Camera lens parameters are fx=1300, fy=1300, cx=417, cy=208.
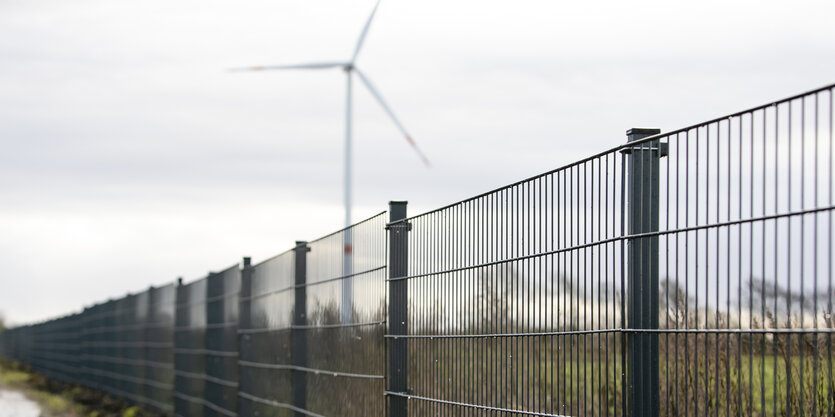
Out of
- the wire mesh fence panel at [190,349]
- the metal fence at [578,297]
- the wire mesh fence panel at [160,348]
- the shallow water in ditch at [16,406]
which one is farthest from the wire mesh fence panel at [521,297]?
the shallow water in ditch at [16,406]

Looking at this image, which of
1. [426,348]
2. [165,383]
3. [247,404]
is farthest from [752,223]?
[165,383]

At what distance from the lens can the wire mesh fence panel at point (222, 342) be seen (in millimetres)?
14492

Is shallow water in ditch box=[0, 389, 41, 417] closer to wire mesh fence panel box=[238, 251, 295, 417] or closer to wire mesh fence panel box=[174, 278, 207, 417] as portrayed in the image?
wire mesh fence panel box=[174, 278, 207, 417]

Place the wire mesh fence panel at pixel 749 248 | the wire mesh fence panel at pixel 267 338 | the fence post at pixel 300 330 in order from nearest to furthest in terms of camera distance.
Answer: the wire mesh fence panel at pixel 749 248 → the fence post at pixel 300 330 → the wire mesh fence panel at pixel 267 338

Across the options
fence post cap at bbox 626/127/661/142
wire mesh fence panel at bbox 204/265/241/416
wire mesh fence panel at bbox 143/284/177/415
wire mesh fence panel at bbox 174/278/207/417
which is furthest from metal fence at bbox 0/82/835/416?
wire mesh fence panel at bbox 143/284/177/415

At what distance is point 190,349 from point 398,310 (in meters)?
9.08

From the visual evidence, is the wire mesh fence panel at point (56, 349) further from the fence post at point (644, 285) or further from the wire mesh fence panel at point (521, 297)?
the fence post at point (644, 285)

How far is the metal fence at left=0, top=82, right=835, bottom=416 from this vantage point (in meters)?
4.87

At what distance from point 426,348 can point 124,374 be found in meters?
18.1

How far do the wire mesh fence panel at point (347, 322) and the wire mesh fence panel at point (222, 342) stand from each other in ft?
9.90

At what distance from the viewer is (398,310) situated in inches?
355

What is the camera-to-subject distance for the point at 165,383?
787 inches

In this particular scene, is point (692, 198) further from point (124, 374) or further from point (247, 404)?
point (124, 374)

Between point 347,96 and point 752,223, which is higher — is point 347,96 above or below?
above
